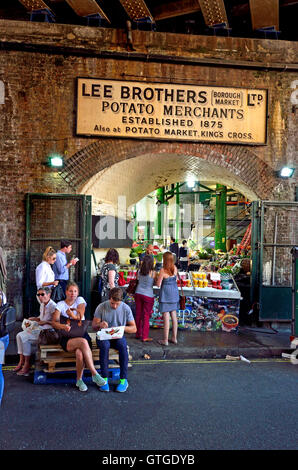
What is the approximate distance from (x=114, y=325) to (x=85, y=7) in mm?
7213

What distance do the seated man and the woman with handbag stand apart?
16cm

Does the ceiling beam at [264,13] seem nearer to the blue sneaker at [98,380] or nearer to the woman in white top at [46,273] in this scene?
the woman in white top at [46,273]

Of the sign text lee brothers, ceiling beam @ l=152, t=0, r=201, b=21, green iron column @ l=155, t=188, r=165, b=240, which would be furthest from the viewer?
green iron column @ l=155, t=188, r=165, b=240

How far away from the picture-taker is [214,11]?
27.2 ft

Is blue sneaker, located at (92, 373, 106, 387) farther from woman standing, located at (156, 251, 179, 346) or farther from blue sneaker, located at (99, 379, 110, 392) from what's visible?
woman standing, located at (156, 251, 179, 346)

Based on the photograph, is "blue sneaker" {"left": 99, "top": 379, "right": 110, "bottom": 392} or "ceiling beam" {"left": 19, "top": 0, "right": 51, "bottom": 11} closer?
"blue sneaker" {"left": 99, "top": 379, "right": 110, "bottom": 392}

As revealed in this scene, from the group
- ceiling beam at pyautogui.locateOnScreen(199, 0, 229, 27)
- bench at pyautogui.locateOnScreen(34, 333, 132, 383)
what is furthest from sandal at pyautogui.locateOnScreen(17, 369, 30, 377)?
ceiling beam at pyautogui.locateOnScreen(199, 0, 229, 27)

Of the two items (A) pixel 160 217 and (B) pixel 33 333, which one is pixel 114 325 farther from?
(A) pixel 160 217

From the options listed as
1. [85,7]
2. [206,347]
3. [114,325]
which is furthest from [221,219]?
[114,325]

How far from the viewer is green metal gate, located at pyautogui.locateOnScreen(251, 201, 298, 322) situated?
8516mm

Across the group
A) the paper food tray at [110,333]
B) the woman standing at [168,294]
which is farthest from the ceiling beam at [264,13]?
the paper food tray at [110,333]

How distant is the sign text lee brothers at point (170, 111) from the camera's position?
8328mm

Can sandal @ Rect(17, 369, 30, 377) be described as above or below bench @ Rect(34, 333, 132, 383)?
below
